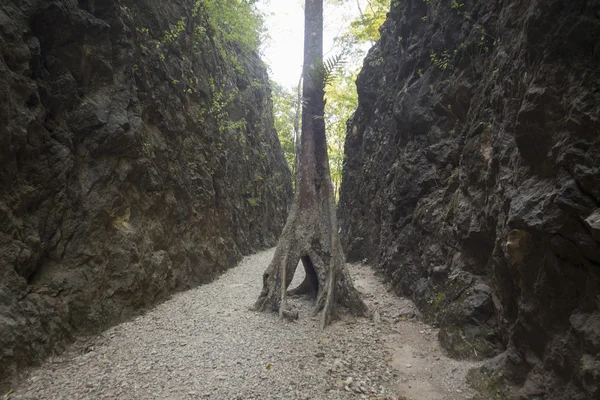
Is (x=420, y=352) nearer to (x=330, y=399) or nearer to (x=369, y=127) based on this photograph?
(x=330, y=399)

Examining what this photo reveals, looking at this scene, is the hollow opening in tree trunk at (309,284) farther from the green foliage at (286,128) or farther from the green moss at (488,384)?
the green foliage at (286,128)

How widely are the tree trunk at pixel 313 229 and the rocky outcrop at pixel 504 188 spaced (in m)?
1.67

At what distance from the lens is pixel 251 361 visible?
4.46 meters

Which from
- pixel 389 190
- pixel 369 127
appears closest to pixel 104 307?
pixel 389 190

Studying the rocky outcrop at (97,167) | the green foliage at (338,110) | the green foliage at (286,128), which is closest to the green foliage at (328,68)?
the rocky outcrop at (97,167)

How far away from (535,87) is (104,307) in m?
6.30

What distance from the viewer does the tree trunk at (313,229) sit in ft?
20.8

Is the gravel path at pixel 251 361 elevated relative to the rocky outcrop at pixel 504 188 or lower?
lower

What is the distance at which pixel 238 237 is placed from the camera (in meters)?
12.8

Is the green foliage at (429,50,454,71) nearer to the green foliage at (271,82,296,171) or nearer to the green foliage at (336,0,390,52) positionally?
the green foliage at (336,0,390,52)

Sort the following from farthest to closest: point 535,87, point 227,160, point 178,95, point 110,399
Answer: point 227,160
point 178,95
point 110,399
point 535,87

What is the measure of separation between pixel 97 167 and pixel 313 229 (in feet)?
13.1

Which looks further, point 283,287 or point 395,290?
point 395,290

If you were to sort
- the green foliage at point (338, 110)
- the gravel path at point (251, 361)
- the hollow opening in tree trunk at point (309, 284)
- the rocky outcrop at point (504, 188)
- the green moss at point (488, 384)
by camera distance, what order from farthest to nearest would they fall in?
the green foliage at point (338, 110), the hollow opening in tree trunk at point (309, 284), the gravel path at point (251, 361), the green moss at point (488, 384), the rocky outcrop at point (504, 188)
